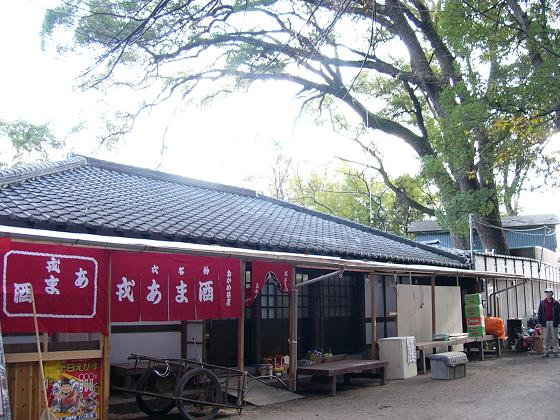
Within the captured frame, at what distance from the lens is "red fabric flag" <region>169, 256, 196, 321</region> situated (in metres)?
8.59

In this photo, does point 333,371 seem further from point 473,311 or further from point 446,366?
point 473,311

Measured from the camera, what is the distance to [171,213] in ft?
37.0

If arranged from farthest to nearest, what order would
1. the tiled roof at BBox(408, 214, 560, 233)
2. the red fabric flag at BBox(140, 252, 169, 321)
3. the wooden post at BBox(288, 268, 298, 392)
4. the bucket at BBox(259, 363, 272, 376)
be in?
the tiled roof at BBox(408, 214, 560, 233)
the bucket at BBox(259, 363, 272, 376)
the wooden post at BBox(288, 268, 298, 392)
the red fabric flag at BBox(140, 252, 169, 321)

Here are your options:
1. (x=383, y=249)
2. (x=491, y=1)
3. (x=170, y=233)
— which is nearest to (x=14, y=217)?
(x=170, y=233)

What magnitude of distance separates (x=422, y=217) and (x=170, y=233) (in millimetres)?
33113

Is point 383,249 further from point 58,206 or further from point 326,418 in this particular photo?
point 58,206

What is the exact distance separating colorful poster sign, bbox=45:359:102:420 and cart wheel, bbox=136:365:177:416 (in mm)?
1361

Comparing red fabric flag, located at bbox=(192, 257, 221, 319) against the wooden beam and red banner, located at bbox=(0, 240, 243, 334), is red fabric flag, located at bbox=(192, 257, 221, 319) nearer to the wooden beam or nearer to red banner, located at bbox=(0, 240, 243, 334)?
red banner, located at bbox=(0, 240, 243, 334)

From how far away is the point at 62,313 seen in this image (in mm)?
7086

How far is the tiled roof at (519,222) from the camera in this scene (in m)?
33.8

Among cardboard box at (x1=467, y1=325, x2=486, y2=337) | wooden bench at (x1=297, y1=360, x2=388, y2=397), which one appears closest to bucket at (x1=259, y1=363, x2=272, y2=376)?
wooden bench at (x1=297, y1=360, x2=388, y2=397)

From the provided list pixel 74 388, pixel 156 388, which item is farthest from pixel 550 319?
pixel 74 388

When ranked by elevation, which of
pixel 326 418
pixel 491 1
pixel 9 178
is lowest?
pixel 326 418

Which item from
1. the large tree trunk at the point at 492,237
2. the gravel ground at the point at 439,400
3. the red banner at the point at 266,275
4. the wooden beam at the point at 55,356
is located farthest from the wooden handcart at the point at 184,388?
the large tree trunk at the point at 492,237
